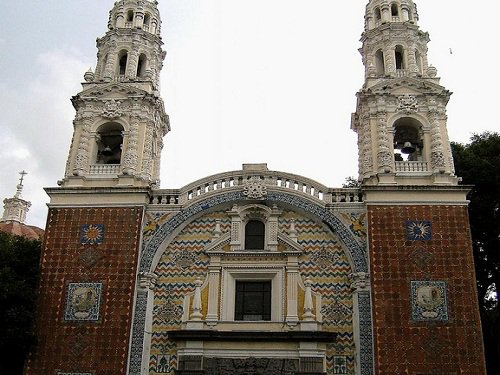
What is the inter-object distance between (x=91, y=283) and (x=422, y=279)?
9192 mm

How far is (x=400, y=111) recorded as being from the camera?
64.1 feet

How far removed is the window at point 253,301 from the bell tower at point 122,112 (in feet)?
14.8

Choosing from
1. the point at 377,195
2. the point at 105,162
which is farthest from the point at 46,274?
the point at 377,195

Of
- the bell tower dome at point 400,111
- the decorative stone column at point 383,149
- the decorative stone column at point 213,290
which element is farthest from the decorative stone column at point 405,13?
the decorative stone column at point 213,290

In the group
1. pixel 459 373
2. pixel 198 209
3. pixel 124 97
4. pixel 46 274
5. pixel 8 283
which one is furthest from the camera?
pixel 124 97

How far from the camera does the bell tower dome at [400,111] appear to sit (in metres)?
18.6

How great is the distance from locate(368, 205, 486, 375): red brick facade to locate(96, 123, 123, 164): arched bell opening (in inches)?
341

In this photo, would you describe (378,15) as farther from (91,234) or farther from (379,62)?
(91,234)

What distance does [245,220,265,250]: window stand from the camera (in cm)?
1848

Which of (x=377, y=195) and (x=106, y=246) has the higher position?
(x=377, y=195)

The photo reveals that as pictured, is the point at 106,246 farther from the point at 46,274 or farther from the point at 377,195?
the point at 377,195

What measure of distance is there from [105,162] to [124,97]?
226cm

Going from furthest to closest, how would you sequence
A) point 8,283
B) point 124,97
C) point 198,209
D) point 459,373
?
point 124,97 < point 198,209 < point 8,283 < point 459,373

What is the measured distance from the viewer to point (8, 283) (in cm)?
1648
